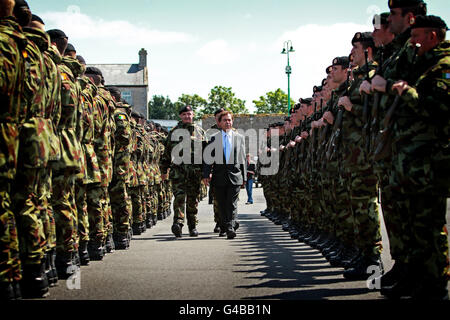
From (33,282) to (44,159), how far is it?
3.39 feet

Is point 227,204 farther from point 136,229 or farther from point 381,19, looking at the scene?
point 381,19

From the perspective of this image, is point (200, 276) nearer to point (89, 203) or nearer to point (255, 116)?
point (89, 203)

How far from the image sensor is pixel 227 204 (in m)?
11.3

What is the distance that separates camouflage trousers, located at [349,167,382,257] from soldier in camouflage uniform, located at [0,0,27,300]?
10.9 feet

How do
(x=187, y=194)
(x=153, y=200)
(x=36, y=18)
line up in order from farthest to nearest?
1. (x=153, y=200)
2. (x=187, y=194)
3. (x=36, y=18)

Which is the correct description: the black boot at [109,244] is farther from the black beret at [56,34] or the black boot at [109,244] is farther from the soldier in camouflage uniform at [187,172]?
the black beret at [56,34]

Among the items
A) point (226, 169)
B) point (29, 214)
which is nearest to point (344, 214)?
point (29, 214)

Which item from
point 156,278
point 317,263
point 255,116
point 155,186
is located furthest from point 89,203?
point 255,116

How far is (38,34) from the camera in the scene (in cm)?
516

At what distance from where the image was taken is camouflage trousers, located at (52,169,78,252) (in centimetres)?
618

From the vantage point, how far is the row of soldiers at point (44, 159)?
4.59 metres

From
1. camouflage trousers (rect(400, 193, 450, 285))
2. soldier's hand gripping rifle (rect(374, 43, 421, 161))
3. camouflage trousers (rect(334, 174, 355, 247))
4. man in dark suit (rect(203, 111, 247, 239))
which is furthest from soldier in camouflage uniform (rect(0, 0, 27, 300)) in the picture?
man in dark suit (rect(203, 111, 247, 239))

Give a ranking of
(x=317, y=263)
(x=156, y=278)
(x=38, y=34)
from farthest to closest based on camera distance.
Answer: (x=317, y=263), (x=156, y=278), (x=38, y=34)
